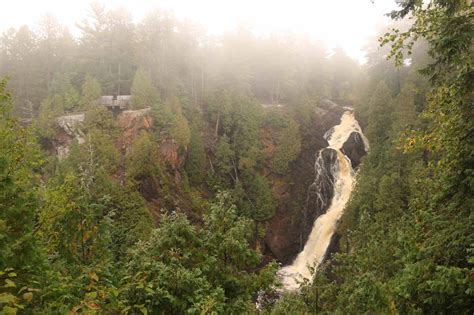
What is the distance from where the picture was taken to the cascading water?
1310 inches

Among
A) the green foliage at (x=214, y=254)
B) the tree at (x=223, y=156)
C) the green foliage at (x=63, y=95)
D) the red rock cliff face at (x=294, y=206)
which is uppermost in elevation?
the green foliage at (x=63, y=95)

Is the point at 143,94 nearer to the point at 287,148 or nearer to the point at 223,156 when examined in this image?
the point at 223,156

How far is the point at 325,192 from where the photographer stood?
3759 cm

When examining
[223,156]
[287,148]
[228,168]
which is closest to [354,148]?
[287,148]

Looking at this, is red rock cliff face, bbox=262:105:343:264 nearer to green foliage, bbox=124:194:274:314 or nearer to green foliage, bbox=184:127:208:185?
green foliage, bbox=184:127:208:185

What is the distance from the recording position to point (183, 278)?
23.6ft

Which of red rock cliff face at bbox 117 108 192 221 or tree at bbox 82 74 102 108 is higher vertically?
tree at bbox 82 74 102 108

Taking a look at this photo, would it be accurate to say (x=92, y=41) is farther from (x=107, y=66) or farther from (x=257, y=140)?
(x=257, y=140)

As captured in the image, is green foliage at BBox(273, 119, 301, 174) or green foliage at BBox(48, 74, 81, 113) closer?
green foliage at BBox(48, 74, 81, 113)

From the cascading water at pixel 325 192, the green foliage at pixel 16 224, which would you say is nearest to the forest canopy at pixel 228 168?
the green foliage at pixel 16 224

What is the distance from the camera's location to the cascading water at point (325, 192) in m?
33.3

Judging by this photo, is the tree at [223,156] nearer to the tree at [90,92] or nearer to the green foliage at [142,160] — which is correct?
the green foliage at [142,160]

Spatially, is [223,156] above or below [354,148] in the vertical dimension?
below

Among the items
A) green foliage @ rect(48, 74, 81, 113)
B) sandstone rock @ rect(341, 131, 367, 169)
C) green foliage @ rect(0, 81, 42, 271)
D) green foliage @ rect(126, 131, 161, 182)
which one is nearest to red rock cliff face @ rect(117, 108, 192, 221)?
green foliage @ rect(126, 131, 161, 182)
